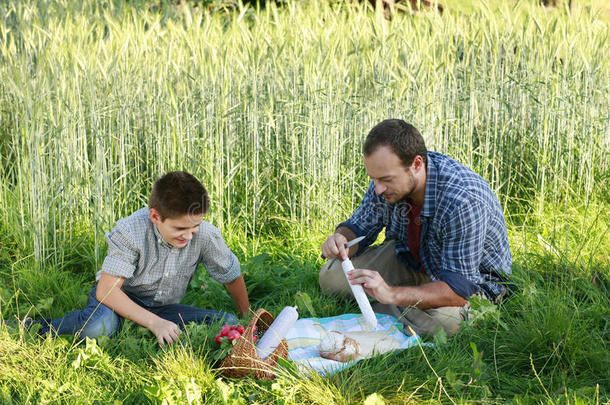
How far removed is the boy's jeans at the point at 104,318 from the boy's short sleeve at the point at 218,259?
6.5 inches

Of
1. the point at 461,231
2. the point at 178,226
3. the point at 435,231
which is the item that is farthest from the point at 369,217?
the point at 178,226

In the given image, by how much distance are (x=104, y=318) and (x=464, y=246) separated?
1484mm

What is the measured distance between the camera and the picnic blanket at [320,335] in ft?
8.20

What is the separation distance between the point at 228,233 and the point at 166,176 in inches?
48.7

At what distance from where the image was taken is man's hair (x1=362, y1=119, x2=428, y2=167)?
8.84 feet

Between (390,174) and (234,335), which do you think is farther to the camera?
(390,174)

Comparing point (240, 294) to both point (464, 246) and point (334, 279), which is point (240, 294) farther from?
point (464, 246)

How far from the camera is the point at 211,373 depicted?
7.95 ft

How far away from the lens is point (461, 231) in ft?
8.96

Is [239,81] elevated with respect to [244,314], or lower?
elevated

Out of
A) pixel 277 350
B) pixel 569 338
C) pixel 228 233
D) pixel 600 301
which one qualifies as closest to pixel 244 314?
pixel 277 350

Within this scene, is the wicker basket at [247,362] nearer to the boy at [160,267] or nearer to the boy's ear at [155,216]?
the boy at [160,267]

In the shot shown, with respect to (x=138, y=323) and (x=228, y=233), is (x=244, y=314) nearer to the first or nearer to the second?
(x=138, y=323)

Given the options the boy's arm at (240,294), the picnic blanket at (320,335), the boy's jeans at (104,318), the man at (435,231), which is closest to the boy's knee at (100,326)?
the boy's jeans at (104,318)
